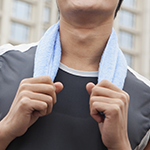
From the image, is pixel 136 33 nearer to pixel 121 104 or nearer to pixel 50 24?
pixel 50 24

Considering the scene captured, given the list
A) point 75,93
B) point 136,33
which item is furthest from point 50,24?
point 75,93

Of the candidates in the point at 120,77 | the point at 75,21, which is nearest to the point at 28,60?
the point at 75,21

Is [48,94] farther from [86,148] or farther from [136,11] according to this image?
[136,11]

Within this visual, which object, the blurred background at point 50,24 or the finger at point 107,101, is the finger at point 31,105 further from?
the blurred background at point 50,24

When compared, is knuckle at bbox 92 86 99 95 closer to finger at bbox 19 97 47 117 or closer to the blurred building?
finger at bbox 19 97 47 117

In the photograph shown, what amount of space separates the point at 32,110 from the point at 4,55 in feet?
1.70

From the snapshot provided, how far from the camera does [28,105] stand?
1.37 meters

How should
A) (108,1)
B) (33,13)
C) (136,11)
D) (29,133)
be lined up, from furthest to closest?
(136,11)
(33,13)
(108,1)
(29,133)

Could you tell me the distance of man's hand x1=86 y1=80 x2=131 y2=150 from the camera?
4.63 ft

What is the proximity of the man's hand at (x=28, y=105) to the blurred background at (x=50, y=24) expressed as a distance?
64.0 feet

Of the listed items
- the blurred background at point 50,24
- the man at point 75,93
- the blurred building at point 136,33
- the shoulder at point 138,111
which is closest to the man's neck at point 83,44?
the man at point 75,93

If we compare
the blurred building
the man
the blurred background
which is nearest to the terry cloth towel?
the man

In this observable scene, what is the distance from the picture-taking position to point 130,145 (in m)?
1.61

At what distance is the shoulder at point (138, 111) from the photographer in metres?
1.64
